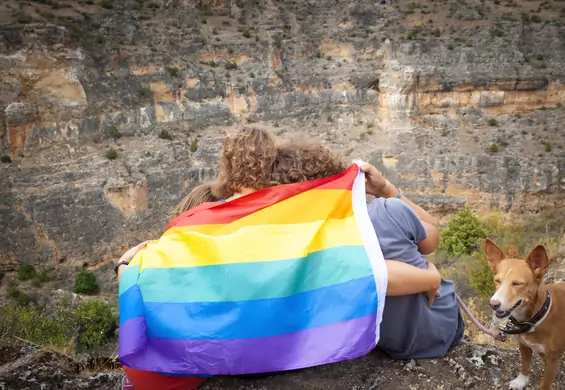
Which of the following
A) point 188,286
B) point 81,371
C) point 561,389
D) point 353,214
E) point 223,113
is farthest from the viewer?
point 223,113

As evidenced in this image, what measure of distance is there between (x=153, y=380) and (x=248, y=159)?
58.0 inches

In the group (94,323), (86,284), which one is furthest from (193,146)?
(94,323)

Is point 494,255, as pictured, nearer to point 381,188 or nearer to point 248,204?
point 381,188

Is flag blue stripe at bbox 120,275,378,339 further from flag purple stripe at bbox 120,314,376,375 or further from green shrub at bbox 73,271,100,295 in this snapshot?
green shrub at bbox 73,271,100,295

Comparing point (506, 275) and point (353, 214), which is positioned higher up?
point (353, 214)

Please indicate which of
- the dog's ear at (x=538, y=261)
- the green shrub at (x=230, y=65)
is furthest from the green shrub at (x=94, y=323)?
the green shrub at (x=230, y=65)

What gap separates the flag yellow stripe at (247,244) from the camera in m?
2.73

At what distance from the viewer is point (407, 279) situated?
2.79 metres

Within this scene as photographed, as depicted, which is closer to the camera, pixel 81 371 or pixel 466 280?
pixel 81 371

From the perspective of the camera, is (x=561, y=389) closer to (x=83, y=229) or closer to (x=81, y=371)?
(x=81, y=371)

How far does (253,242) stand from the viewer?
2.76 meters

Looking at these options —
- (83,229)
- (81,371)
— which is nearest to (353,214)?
(81,371)

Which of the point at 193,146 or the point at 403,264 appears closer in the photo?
the point at 403,264

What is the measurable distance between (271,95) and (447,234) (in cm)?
1228
